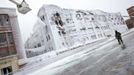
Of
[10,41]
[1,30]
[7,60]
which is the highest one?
[1,30]

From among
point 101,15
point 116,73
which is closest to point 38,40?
point 101,15

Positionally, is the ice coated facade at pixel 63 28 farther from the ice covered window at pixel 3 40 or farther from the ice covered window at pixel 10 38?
the ice covered window at pixel 3 40

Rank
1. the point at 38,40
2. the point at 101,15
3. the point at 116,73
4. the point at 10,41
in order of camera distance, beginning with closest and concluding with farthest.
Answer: the point at 116,73
the point at 10,41
the point at 38,40
the point at 101,15

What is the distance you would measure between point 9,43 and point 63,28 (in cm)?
2253

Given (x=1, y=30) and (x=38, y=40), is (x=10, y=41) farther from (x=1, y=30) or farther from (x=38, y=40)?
(x=38, y=40)

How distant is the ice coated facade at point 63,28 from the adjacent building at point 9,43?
1573 centimetres

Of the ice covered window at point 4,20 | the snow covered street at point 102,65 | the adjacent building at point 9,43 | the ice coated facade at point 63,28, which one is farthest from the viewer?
the ice coated facade at point 63,28

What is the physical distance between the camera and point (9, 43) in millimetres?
23703

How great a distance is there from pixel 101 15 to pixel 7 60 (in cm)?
5048

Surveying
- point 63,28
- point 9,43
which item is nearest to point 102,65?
point 9,43

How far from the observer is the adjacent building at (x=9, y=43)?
73.2ft

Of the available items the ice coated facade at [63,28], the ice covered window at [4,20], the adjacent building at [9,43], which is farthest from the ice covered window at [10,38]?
the ice coated facade at [63,28]

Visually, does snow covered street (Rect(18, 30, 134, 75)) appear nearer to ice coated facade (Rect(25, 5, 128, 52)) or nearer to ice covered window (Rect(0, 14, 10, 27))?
ice covered window (Rect(0, 14, 10, 27))

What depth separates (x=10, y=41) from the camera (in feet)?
79.0
